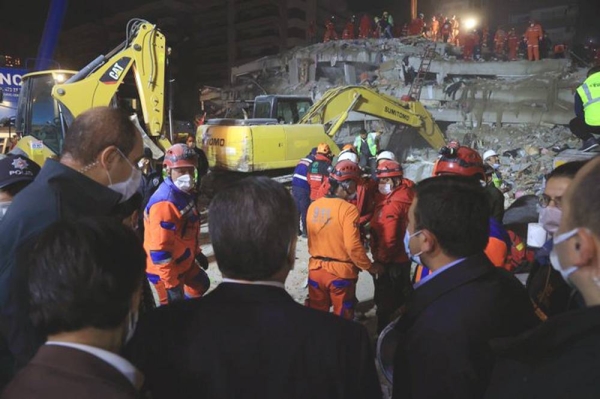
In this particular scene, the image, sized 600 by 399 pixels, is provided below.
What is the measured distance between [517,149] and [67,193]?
15.3 m

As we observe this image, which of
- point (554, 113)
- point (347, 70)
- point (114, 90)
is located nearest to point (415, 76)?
point (347, 70)

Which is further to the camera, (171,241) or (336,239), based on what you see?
(336,239)

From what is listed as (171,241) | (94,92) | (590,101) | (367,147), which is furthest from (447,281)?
(367,147)

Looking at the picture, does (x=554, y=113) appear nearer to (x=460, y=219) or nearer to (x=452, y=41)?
(x=452, y=41)

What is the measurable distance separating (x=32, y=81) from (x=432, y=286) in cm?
906

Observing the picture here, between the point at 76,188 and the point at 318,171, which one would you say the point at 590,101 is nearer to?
the point at 76,188

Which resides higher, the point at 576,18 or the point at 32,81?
the point at 576,18

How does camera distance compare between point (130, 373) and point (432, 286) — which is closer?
point (130, 373)

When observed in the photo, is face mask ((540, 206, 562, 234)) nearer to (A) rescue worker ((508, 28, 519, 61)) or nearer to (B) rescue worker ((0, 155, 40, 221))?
(B) rescue worker ((0, 155, 40, 221))

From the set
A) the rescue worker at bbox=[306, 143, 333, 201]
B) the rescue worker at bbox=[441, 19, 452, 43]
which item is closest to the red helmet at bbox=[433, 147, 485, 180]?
the rescue worker at bbox=[306, 143, 333, 201]

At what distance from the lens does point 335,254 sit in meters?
3.58

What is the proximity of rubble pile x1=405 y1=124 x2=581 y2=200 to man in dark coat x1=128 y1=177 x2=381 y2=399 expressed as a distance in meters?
10.7

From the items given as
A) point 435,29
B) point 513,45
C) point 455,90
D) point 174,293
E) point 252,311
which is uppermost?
point 435,29

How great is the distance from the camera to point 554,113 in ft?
49.0
